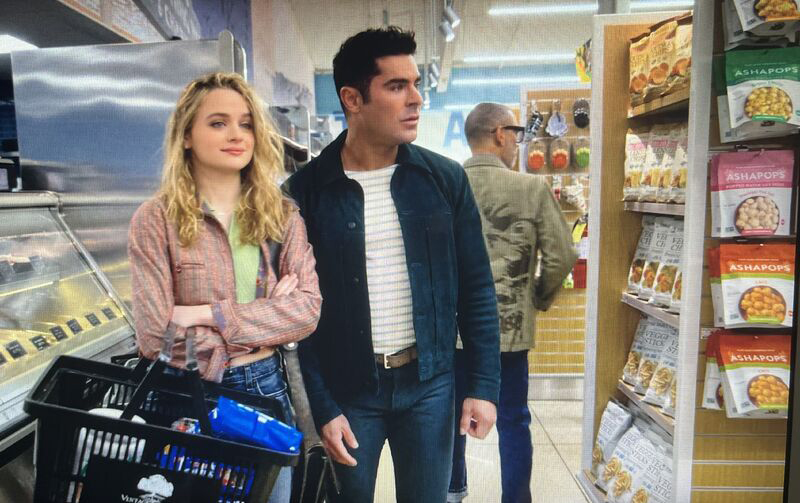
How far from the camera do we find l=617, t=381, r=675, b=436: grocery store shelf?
2.03m

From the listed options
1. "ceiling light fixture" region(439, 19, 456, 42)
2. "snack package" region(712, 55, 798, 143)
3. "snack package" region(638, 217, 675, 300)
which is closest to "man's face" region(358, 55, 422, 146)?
"ceiling light fixture" region(439, 19, 456, 42)

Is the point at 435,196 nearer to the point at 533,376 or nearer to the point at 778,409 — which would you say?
the point at 778,409

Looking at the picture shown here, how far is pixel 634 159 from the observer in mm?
2299

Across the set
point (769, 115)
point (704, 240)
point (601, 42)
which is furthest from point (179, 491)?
point (601, 42)

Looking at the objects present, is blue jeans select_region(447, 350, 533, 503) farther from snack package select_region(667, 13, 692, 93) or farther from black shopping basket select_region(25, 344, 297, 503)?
black shopping basket select_region(25, 344, 297, 503)

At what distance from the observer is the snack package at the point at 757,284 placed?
1.66 m

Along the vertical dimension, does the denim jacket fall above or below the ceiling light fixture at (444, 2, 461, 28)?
below

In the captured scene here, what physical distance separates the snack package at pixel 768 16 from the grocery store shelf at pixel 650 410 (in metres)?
1.37

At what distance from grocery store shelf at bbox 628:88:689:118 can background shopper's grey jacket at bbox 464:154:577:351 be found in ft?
1.92

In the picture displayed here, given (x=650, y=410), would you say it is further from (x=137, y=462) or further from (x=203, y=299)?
(x=137, y=462)

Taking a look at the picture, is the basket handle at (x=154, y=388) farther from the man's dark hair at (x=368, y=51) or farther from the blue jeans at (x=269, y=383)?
the man's dark hair at (x=368, y=51)

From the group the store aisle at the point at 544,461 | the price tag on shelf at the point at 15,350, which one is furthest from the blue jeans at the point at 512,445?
the price tag on shelf at the point at 15,350

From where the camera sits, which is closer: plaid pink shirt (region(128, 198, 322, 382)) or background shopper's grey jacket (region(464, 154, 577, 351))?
plaid pink shirt (region(128, 198, 322, 382))

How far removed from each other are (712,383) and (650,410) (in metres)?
0.43
